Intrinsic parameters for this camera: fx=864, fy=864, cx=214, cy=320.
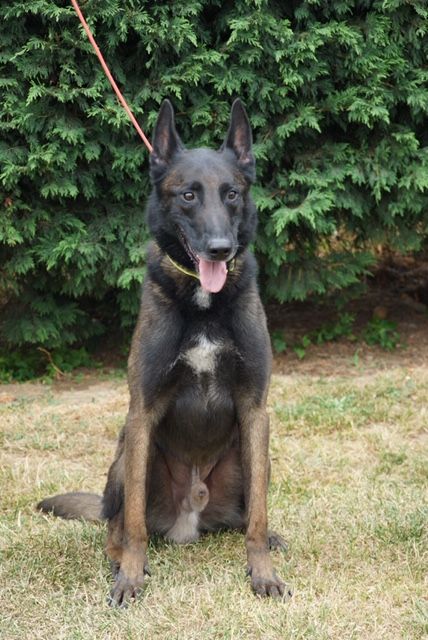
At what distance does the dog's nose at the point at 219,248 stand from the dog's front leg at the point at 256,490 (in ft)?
2.12

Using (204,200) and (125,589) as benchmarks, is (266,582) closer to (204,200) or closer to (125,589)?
(125,589)

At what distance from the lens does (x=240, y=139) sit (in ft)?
11.9

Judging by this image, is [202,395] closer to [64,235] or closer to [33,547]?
[33,547]

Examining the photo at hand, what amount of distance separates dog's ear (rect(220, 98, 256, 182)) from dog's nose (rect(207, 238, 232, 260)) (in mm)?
501

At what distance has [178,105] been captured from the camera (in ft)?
19.4

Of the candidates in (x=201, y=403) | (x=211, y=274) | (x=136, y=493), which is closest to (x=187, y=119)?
(x=211, y=274)

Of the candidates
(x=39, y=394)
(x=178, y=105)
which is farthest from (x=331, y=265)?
(x=39, y=394)

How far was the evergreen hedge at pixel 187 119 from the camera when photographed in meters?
5.68

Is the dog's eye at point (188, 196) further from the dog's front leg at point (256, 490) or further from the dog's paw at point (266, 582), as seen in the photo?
the dog's paw at point (266, 582)

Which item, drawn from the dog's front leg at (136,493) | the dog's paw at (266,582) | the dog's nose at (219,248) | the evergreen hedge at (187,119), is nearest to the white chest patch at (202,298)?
the dog's nose at (219,248)

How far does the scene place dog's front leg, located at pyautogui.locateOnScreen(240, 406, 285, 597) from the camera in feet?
10.9

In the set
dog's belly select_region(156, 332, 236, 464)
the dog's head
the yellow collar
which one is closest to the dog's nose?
the dog's head

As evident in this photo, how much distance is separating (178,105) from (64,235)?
46.9 inches

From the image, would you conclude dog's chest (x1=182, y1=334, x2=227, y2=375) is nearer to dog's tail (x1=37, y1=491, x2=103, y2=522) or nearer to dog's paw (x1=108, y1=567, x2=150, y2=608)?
dog's paw (x1=108, y1=567, x2=150, y2=608)
